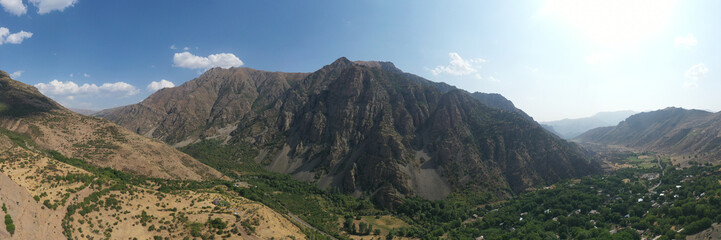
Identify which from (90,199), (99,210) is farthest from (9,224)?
(90,199)

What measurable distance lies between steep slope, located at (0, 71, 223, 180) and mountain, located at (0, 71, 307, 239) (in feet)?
0.93

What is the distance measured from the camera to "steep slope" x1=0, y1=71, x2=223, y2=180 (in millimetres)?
89000

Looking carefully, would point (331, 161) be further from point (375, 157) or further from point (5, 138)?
point (5, 138)

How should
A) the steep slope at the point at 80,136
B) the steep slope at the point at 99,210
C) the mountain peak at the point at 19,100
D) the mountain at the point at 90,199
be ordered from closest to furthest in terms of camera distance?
the steep slope at the point at 99,210 < the mountain at the point at 90,199 < the steep slope at the point at 80,136 < the mountain peak at the point at 19,100

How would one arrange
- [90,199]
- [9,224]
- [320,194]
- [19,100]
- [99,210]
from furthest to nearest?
[320,194]
[19,100]
[90,199]
[99,210]
[9,224]

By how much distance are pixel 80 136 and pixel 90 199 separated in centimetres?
6876

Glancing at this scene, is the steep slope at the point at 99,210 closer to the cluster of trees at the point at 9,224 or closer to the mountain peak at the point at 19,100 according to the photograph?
the cluster of trees at the point at 9,224

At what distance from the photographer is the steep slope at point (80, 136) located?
89.0 meters

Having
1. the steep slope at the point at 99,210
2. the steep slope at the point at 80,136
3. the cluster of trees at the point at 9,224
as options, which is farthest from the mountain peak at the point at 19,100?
the cluster of trees at the point at 9,224

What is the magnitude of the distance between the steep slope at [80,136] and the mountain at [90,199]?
284mm

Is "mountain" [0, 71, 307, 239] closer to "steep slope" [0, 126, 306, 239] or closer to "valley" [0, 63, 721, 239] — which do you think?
"steep slope" [0, 126, 306, 239]

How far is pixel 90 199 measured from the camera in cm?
5319

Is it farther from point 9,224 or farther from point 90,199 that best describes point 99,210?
point 9,224

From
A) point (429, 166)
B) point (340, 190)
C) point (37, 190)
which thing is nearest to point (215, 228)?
point (37, 190)
